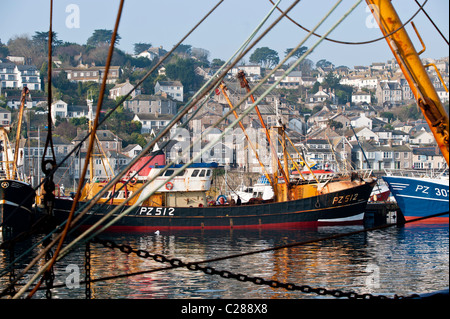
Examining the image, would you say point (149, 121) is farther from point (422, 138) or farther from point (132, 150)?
point (422, 138)

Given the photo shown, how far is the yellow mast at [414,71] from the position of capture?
8.87 metres

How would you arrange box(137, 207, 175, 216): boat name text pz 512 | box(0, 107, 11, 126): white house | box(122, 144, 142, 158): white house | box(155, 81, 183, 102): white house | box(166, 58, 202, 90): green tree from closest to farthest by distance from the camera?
1. box(137, 207, 175, 216): boat name text pz 512
2. box(122, 144, 142, 158): white house
3. box(0, 107, 11, 126): white house
4. box(155, 81, 183, 102): white house
5. box(166, 58, 202, 90): green tree

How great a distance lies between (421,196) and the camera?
4069cm

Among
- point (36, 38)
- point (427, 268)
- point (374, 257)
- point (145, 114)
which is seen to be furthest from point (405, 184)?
point (36, 38)

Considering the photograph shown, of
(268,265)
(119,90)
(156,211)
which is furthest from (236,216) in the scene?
(119,90)

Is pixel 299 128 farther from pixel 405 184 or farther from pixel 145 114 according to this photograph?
pixel 405 184

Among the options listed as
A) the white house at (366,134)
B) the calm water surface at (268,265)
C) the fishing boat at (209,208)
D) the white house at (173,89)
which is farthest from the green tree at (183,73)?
the calm water surface at (268,265)

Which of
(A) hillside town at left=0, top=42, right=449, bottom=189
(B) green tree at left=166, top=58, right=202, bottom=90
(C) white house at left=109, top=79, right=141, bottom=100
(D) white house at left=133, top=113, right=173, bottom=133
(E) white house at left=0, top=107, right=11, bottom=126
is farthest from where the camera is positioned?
(B) green tree at left=166, top=58, right=202, bottom=90

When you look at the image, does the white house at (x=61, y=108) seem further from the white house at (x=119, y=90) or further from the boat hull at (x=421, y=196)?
the boat hull at (x=421, y=196)

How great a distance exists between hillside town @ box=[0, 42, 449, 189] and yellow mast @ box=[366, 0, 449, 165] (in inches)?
1765

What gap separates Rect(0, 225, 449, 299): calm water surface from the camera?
18453 millimetres

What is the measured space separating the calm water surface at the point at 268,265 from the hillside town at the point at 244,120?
69.1ft

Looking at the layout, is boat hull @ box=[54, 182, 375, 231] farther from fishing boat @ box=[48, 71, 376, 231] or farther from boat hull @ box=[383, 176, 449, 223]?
boat hull @ box=[383, 176, 449, 223]

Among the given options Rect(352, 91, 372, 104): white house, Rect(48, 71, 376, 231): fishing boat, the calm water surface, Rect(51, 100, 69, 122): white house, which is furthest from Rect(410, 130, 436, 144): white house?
the calm water surface
